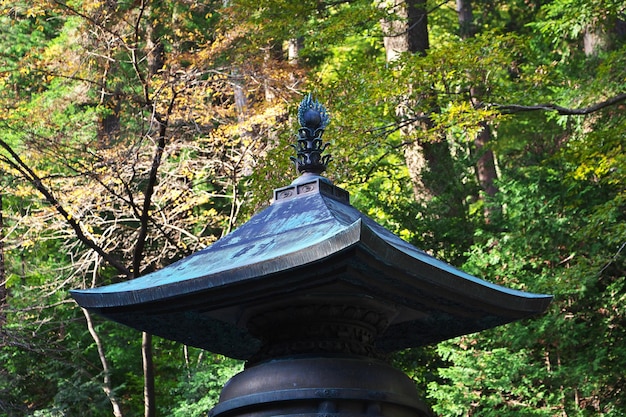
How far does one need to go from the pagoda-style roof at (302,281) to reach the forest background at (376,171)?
199 inches

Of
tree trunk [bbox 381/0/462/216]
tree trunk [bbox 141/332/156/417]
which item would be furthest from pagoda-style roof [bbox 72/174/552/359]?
tree trunk [bbox 381/0/462/216]

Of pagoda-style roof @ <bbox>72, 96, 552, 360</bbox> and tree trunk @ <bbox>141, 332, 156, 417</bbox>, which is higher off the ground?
tree trunk @ <bbox>141, 332, 156, 417</bbox>

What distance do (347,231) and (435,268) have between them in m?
0.56

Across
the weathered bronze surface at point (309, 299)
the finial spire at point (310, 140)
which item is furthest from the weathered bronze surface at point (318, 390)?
the finial spire at point (310, 140)

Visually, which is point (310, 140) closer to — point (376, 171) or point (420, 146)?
point (376, 171)

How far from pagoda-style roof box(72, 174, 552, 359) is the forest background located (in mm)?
5048

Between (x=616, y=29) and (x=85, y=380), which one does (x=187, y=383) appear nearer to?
(x=85, y=380)

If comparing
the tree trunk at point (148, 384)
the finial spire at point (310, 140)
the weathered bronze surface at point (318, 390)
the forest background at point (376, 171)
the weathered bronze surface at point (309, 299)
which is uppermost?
the forest background at point (376, 171)

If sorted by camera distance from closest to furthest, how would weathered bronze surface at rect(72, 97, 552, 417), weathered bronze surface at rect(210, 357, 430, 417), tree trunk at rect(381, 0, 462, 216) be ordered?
weathered bronze surface at rect(72, 97, 552, 417)
weathered bronze surface at rect(210, 357, 430, 417)
tree trunk at rect(381, 0, 462, 216)

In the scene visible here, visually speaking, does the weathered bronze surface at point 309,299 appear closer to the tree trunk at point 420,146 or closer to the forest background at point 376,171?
the forest background at point 376,171

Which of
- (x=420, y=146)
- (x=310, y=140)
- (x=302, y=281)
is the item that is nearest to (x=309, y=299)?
(x=302, y=281)

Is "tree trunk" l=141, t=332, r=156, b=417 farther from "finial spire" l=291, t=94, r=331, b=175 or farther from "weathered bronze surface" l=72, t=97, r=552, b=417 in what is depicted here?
"finial spire" l=291, t=94, r=331, b=175

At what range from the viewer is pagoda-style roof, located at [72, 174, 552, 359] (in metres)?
3.08

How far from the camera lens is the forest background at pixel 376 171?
922 cm
